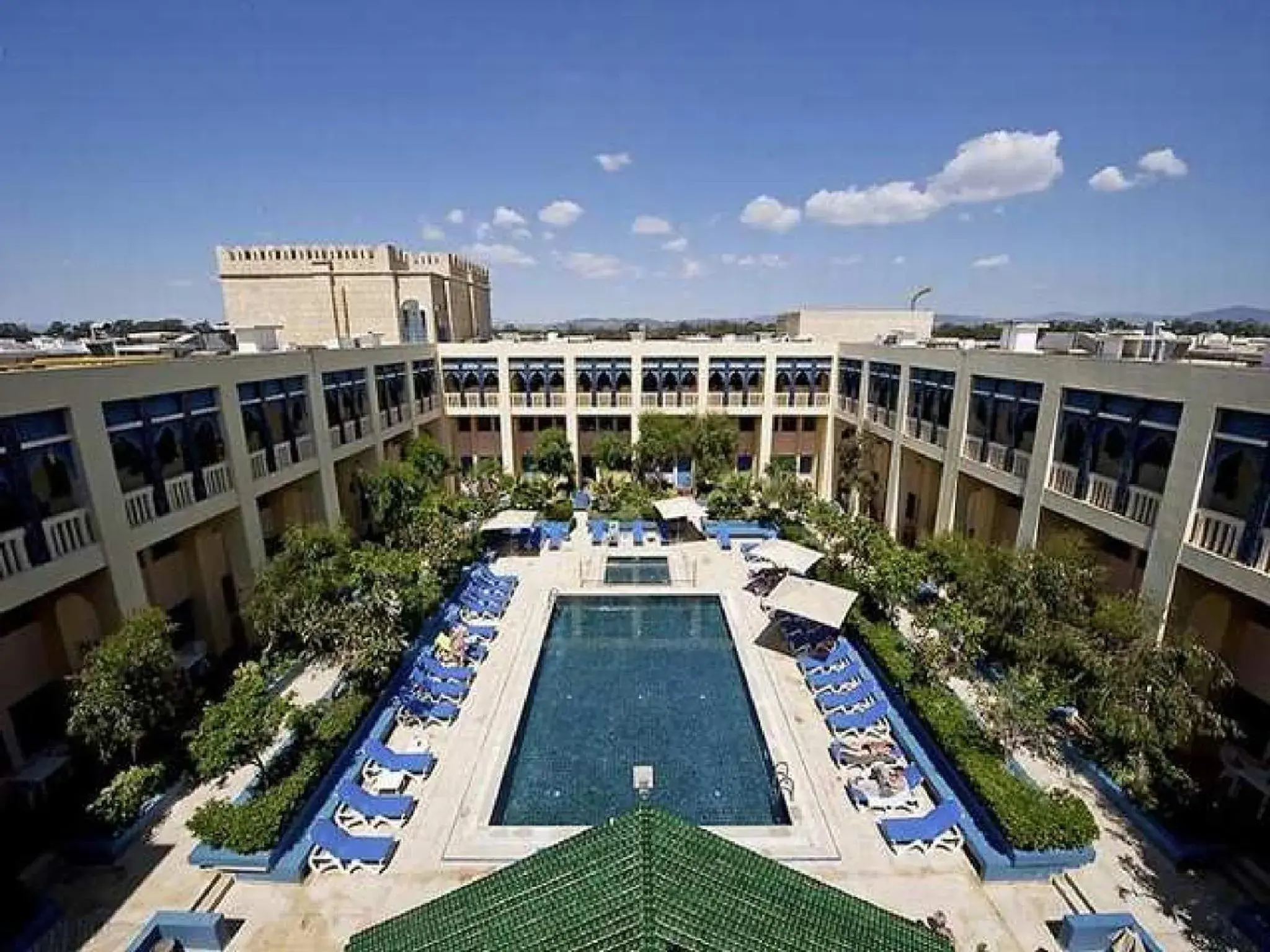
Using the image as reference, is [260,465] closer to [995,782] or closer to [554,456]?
[554,456]

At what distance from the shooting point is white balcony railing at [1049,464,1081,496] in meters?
16.0

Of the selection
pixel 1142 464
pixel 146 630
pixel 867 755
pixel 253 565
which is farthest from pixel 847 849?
pixel 253 565

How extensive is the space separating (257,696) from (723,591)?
14.2m

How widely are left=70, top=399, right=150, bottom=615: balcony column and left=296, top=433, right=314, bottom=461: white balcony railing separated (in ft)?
22.7

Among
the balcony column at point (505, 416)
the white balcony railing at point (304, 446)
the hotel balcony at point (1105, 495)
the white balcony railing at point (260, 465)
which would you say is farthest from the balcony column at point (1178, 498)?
the balcony column at point (505, 416)

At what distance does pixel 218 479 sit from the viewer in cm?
1625

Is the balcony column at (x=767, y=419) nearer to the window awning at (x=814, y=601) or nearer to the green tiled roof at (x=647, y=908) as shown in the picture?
the window awning at (x=814, y=601)

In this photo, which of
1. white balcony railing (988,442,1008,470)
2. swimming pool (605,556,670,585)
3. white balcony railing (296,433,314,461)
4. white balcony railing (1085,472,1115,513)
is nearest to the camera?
white balcony railing (1085,472,1115,513)

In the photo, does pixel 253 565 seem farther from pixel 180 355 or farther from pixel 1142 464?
pixel 1142 464

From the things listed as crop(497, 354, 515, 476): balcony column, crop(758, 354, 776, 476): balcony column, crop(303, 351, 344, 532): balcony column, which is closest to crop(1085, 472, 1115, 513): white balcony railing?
crop(758, 354, 776, 476): balcony column

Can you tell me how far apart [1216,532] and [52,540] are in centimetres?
2137

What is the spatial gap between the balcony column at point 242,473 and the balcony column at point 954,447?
20.0m

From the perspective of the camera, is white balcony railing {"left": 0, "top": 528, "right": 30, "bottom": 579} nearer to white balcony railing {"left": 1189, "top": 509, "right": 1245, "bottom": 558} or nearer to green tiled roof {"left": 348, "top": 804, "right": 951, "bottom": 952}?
green tiled roof {"left": 348, "top": 804, "right": 951, "bottom": 952}

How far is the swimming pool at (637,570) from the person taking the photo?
23.1m
